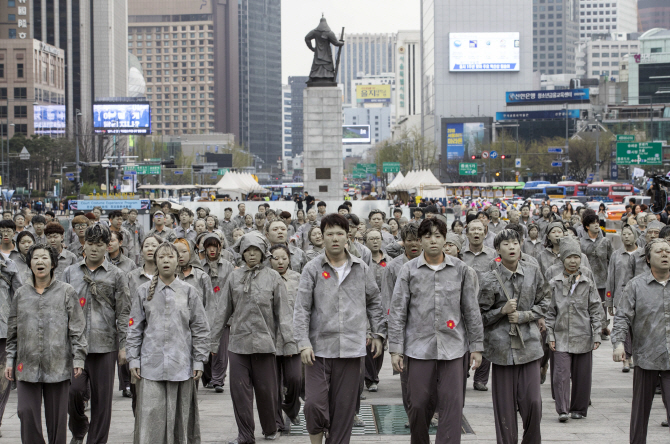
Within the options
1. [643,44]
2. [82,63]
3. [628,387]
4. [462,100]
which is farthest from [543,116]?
[628,387]

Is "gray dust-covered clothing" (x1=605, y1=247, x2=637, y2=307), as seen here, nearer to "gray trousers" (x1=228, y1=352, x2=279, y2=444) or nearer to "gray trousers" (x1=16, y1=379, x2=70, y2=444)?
"gray trousers" (x1=228, y1=352, x2=279, y2=444)

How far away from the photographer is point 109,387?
7719 mm

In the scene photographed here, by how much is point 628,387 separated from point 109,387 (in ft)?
20.7

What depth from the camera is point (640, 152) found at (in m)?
55.7

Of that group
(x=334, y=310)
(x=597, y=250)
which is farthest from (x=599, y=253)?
(x=334, y=310)

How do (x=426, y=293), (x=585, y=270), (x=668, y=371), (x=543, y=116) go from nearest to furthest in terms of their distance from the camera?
(x=426, y=293), (x=668, y=371), (x=585, y=270), (x=543, y=116)

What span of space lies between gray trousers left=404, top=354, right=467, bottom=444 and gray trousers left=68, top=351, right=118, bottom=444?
2783 mm

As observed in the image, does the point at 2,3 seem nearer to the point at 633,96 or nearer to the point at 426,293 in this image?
the point at 633,96

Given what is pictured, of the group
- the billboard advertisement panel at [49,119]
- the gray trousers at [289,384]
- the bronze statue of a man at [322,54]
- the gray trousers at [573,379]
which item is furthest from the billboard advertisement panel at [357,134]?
the gray trousers at [289,384]

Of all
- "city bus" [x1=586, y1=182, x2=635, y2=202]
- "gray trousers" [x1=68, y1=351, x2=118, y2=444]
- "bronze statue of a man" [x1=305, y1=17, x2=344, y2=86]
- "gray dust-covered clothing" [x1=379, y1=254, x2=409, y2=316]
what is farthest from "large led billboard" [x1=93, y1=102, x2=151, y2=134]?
"gray trousers" [x1=68, y1=351, x2=118, y2=444]

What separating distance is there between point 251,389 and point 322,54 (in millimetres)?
28143

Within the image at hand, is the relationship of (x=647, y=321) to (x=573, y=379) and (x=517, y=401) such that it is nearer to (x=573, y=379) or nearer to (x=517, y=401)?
(x=517, y=401)

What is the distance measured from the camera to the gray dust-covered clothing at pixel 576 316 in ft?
28.6

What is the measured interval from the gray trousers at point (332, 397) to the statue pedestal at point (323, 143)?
91.4 ft
